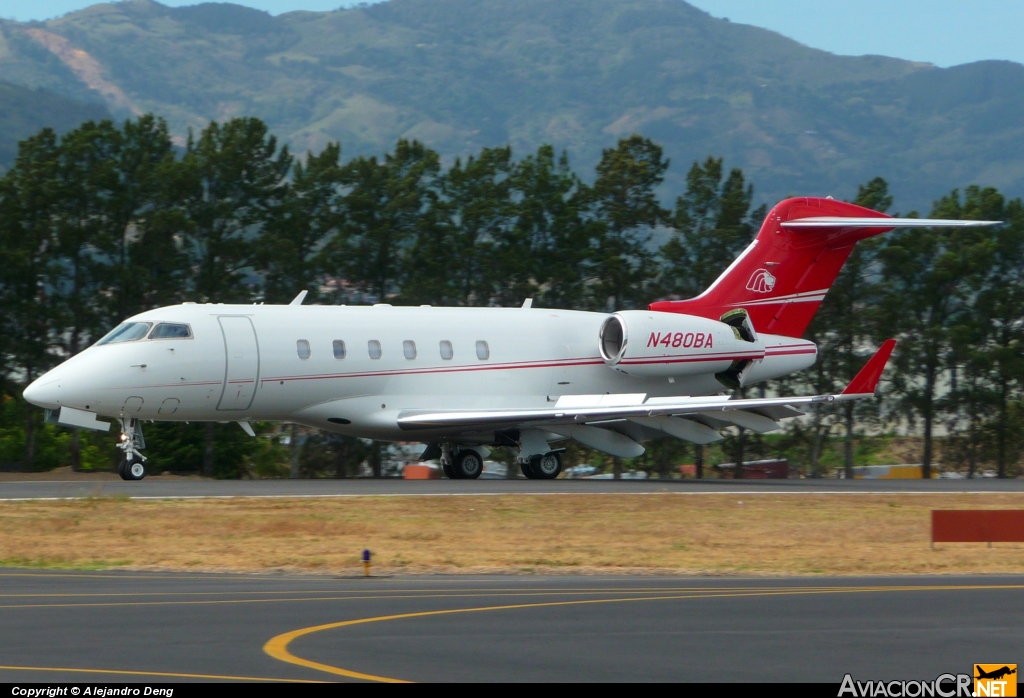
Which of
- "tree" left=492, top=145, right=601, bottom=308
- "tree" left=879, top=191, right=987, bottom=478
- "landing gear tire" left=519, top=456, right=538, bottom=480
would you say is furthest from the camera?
"tree" left=879, top=191, right=987, bottom=478

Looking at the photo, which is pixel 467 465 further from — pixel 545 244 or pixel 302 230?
pixel 545 244

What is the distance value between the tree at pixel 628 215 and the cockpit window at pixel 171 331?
2287 centimetres

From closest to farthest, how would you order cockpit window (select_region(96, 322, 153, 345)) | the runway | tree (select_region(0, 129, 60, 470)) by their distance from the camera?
the runway < cockpit window (select_region(96, 322, 153, 345)) < tree (select_region(0, 129, 60, 470))

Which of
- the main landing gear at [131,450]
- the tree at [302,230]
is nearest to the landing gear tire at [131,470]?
the main landing gear at [131,450]

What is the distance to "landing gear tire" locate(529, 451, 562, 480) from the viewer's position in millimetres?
30781

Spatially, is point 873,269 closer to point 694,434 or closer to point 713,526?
point 694,434

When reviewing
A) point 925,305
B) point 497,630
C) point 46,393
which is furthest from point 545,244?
point 497,630

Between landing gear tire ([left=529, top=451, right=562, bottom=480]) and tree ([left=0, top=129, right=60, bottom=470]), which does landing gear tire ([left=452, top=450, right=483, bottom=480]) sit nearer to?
landing gear tire ([left=529, top=451, right=562, bottom=480])

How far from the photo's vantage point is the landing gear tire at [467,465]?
3131 cm

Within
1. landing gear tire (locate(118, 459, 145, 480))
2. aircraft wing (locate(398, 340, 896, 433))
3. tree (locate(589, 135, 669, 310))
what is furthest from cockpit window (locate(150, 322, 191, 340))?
tree (locate(589, 135, 669, 310))

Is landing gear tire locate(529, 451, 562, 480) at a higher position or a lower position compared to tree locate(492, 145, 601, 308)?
lower

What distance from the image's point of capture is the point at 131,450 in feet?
89.7

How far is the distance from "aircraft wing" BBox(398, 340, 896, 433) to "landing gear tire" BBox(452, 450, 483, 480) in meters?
1.43

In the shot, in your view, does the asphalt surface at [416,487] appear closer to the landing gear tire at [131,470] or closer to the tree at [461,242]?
the landing gear tire at [131,470]
